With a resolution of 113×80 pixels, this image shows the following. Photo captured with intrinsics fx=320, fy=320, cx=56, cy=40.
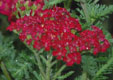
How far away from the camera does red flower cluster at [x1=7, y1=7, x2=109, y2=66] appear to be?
137 cm

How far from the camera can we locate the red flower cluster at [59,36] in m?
1.37

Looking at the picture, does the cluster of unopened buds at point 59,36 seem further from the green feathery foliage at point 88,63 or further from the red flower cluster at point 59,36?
the green feathery foliage at point 88,63

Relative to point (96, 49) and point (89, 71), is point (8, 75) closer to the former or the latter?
point (89, 71)

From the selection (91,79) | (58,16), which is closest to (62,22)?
(58,16)

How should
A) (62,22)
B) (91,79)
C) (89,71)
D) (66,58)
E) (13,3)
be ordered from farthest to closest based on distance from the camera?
(13,3) → (91,79) → (89,71) → (62,22) → (66,58)

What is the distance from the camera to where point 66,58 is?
1.37m

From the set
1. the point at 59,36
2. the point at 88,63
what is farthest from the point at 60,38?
the point at 88,63

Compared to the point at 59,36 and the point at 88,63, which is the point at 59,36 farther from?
the point at 88,63

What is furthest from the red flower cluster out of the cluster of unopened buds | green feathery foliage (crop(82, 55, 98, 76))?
green feathery foliage (crop(82, 55, 98, 76))

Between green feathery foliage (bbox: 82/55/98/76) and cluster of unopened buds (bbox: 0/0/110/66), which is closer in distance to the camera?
cluster of unopened buds (bbox: 0/0/110/66)

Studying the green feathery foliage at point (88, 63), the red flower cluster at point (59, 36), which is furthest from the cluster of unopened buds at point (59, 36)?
the green feathery foliage at point (88, 63)

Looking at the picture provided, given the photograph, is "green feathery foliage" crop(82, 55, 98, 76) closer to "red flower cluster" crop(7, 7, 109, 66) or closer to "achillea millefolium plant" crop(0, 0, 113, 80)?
"achillea millefolium plant" crop(0, 0, 113, 80)

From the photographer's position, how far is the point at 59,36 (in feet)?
4.60

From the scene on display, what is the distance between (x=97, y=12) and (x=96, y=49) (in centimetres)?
26
